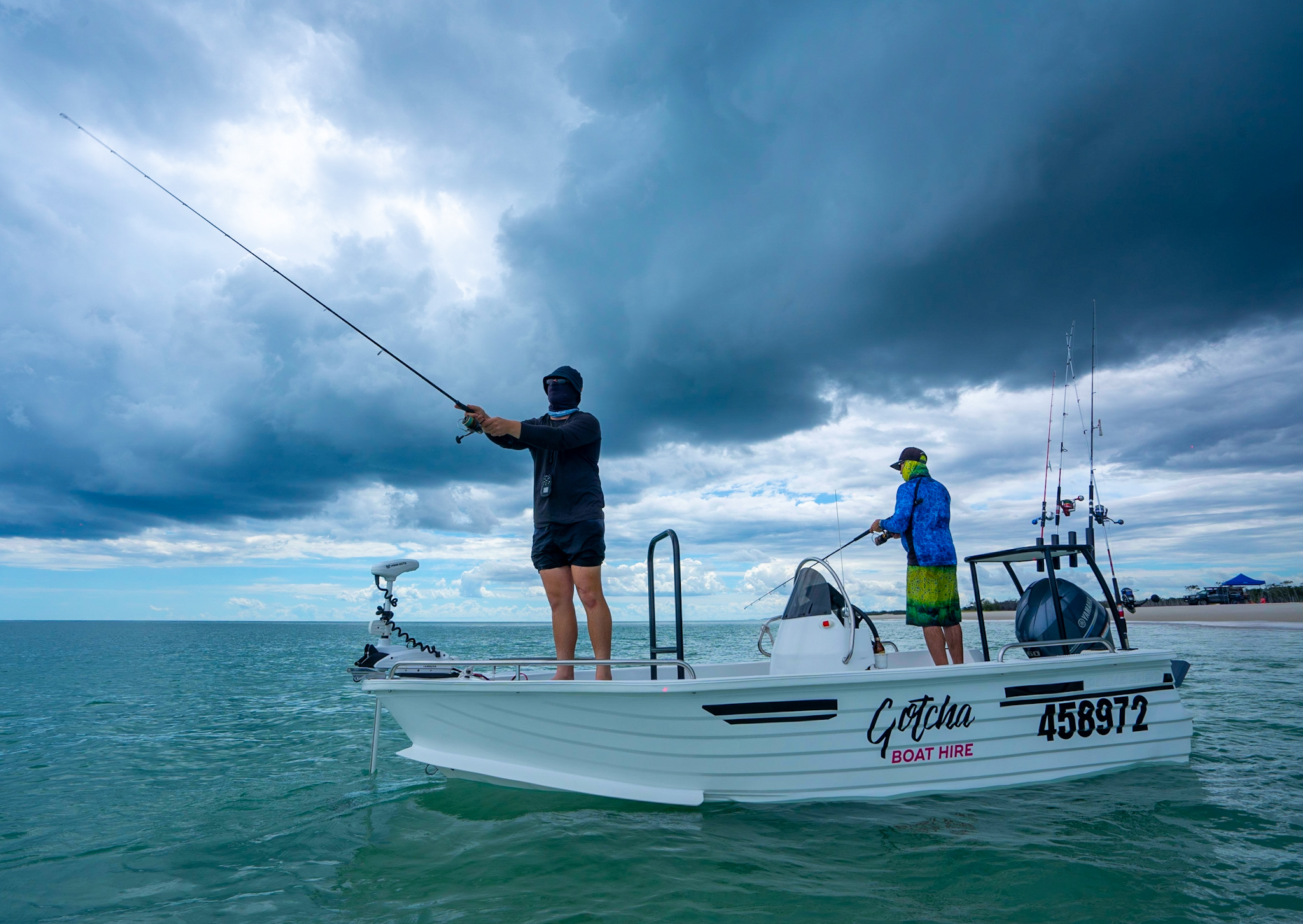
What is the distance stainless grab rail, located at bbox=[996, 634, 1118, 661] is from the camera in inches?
172

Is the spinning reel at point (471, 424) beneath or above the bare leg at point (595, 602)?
above

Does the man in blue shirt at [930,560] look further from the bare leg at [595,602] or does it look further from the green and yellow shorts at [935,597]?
the bare leg at [595,602]

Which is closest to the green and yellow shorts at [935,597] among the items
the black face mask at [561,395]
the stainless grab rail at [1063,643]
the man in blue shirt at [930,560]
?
the man in blue shirt at [930,560]

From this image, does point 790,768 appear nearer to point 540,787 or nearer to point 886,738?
point 886,738

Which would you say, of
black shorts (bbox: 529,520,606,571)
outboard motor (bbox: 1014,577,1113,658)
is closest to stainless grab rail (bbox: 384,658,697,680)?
black shorts (bbox: 529,520,606,571)

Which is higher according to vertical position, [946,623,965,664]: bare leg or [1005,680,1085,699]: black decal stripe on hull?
[946,623,965,664]: bare leg

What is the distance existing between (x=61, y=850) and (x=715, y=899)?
4.02m

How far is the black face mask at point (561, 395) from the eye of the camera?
4.31m

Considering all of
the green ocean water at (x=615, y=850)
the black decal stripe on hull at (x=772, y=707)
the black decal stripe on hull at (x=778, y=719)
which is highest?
the black decal stripe on hull at (x=772, y=707)

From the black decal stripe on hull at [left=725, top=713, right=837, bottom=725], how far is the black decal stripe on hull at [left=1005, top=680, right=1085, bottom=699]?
131 centimetres

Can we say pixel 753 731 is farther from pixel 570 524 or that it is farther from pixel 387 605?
pixel 387 605

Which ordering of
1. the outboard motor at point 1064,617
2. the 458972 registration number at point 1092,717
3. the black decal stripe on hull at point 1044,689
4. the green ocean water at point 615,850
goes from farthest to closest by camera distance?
1. the outboard motor at point 1064,617
2. the 458972 registration number at point 1092,717
3. the black decal stripe on hull at point 1044,689
4. the green ocean water at point 615,850

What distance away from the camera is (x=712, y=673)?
579 centimetres

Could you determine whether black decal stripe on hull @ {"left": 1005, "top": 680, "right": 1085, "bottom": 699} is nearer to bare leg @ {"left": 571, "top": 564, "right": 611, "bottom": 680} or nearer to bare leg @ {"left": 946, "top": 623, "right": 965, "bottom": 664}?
bare leg @ {"left": 946, "top": 623, "right": 965, "bottom": 664}
